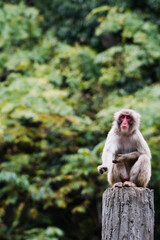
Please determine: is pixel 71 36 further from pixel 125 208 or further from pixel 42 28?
pixel 125 208

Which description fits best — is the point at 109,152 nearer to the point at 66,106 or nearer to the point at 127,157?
the point at 127,157

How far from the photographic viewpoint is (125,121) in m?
3.80

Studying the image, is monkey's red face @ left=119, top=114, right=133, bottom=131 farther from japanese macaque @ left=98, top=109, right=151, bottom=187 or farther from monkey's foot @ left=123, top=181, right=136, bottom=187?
monkey's foot @ left=123, top=181, right=136, bottom=187

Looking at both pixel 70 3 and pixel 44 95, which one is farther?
pixel 70 3

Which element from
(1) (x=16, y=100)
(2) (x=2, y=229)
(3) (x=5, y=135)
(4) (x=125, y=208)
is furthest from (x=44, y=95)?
(4) (x=125, y=208)

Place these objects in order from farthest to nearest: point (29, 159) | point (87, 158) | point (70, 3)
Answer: point (70, 3), point (29, 159), point (87, 158)

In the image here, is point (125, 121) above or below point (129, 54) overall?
below

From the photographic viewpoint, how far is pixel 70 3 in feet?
34.9

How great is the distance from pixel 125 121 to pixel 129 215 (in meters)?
1.31

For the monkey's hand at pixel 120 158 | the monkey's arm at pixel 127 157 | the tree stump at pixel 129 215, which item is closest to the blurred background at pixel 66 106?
the monkey's arm at pixel 127 157

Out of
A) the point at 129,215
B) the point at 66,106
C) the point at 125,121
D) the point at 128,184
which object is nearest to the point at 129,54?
the point at 66,106

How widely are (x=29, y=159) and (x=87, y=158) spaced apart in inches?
74.0

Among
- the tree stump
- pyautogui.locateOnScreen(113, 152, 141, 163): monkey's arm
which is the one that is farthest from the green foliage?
the tree stump

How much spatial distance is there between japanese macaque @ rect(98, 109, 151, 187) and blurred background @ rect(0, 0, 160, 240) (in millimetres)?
2998
